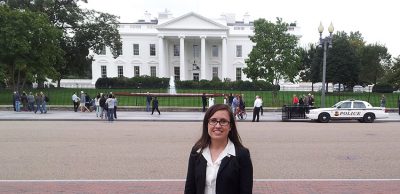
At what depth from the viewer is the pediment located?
6919cm

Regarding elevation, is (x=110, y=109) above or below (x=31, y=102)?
below

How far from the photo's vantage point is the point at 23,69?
31.6 m

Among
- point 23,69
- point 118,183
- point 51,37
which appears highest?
point 51,37

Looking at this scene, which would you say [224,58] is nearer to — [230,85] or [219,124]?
[230,85]

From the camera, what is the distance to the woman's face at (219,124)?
3.05 meters

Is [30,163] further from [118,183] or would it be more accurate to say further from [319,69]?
[319,69]

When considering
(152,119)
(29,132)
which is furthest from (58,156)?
(152,119)

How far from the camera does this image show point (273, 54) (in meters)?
34.6

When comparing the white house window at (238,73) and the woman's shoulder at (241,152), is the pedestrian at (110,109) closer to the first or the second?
the woman's shoulder at (241,152)

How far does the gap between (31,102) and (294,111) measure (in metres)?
17.6

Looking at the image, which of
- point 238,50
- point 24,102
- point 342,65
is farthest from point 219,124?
point 238,50

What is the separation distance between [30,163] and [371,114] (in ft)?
63.5

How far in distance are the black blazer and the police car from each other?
20900 millimetres

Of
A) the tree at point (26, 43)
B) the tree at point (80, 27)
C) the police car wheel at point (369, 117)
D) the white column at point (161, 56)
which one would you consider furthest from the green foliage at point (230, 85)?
the police car wheel at point (369, 117)
